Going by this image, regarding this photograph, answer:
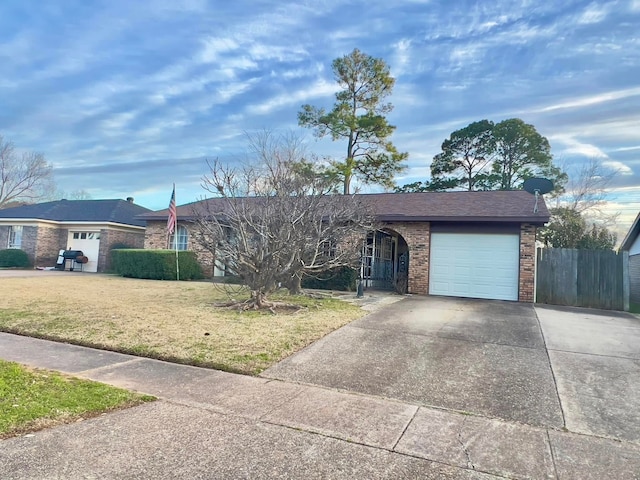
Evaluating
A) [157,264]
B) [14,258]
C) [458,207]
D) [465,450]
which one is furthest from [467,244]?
[14,258]

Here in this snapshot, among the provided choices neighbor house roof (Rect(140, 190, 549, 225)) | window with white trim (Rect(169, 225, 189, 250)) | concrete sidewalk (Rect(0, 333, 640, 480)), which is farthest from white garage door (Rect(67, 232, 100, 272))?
concrete sidewalk (Rect(0, 333, 640, 480))

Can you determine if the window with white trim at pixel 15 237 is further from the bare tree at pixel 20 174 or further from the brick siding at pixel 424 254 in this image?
the bare tree at pixel 20 174

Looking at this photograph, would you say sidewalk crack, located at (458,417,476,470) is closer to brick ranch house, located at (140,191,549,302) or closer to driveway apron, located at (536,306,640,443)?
driveway apron, located at (536,306,640,443)

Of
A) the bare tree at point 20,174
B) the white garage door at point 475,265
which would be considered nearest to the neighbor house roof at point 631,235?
the white garage door at point 475,265

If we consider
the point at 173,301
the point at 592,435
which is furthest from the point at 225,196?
the point at 592,435

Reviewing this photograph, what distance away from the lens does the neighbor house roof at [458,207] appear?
518 inches

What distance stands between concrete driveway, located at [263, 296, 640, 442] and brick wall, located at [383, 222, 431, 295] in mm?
5271

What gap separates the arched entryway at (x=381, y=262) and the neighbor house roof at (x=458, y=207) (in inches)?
43.9

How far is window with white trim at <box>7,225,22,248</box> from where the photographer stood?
23062 mm

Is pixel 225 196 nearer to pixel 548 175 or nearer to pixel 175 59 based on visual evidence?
pixel 175 59

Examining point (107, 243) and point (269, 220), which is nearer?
point (269, 220)

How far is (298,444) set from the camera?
3.16 metres

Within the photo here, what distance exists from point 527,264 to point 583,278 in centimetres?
155

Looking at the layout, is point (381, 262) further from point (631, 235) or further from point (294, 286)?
point (631, 235)
